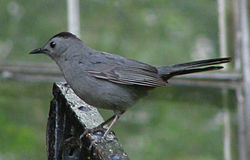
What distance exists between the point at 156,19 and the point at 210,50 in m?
0.74

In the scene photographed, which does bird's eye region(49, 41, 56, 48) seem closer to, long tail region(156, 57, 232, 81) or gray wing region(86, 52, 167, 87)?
gray wing region(86, 52, 167, 87)

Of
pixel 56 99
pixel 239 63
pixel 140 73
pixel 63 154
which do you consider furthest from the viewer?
pixel 239 63

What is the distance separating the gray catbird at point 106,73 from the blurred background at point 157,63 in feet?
6.55

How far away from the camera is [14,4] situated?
5.60m

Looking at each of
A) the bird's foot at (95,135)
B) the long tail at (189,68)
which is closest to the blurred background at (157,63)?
the long tail at (189,68)

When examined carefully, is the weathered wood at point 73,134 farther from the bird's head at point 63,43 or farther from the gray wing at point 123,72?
the bird's head at point 63,43

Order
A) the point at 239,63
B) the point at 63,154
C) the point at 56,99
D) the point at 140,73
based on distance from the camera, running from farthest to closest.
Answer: the point at 239,63 → the point at 140,73 → the point at 56,99 → the point at 63,154

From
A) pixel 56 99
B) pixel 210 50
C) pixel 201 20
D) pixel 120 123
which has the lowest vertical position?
pixel 120 123

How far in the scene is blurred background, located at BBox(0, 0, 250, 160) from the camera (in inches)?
217

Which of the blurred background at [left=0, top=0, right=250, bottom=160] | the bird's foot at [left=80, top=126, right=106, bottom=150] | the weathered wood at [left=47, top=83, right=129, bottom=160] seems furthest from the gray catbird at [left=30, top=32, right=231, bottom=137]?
the blurred background at [left=0, top=0, right=250, bottom=160]

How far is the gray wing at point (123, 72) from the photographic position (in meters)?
3.39

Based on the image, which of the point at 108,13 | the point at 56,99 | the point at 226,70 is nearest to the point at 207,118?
the point at 226,70

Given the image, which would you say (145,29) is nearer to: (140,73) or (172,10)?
(172,10)

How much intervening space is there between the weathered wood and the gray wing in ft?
3.29
